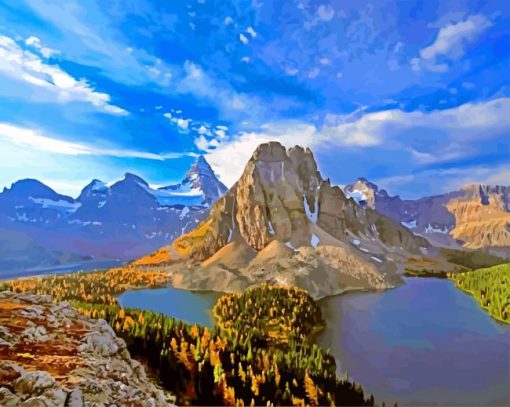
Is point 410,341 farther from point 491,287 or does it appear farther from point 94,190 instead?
point 94,190

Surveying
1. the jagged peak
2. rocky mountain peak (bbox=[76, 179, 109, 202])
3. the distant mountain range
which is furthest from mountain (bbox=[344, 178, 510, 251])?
rocky mountain peak (bbox=[76, 179, 109, 202])

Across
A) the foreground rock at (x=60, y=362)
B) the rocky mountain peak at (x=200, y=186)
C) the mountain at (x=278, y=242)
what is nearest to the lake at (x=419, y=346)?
the mountain at (x=278, y=242)

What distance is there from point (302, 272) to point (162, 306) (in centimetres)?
365

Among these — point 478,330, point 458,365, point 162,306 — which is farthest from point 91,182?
point 478,330

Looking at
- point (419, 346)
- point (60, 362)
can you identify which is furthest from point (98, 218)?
point (419, 346)

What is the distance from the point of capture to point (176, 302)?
737 centimetres

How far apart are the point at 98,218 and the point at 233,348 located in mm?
5982

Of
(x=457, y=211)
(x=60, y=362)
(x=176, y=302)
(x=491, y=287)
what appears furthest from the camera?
(x=457, y=211)

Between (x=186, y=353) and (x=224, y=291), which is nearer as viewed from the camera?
(x=186, y=353)

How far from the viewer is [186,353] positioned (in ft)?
17.5

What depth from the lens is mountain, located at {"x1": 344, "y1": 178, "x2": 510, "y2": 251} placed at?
12461 mm

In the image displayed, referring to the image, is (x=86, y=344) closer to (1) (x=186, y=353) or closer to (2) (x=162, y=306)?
(1) (x=186, y=353)

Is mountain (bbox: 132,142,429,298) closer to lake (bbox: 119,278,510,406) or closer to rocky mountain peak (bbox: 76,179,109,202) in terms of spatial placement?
lake (bbox: 119,278,510,406)

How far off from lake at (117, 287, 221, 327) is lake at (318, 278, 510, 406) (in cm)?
251
